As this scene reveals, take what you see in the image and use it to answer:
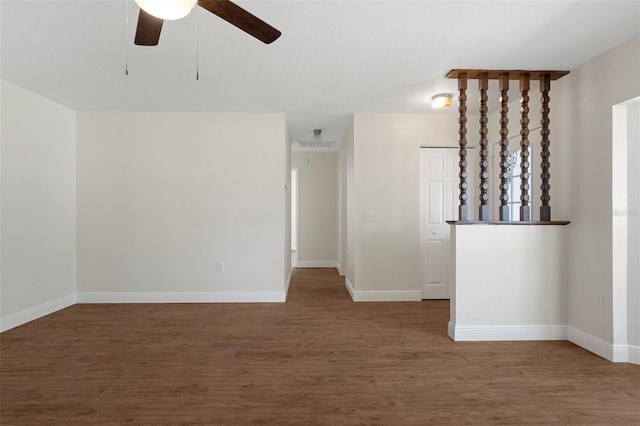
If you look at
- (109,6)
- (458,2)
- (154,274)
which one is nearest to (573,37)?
(458,2)

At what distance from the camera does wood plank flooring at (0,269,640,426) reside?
1.84 metres

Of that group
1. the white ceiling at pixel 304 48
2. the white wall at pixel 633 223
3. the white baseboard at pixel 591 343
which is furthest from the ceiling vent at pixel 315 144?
the white baseboard at pixel 591 343

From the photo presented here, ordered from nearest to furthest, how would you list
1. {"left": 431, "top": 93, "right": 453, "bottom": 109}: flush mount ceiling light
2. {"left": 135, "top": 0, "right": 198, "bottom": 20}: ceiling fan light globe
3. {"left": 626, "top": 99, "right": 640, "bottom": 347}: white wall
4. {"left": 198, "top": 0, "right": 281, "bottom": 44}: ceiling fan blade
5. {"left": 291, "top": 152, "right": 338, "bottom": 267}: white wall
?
{"left": 135, "top": 0, "right": 198, "bottom": 20}: ceiling fan light globe, {"left": 198, "top": 0, "right": 281, "bottom": 44}: ceiling fan blade, {"left": 626, "top": 99, "right": 640, "bottom": 347}: white wall, {"left": 431, "top": 93, "right": 453, "bottom": 109}: flush mount ceiling light, {"left": 291, "top": 152, "right": 338, "bottom": 267}: white wall

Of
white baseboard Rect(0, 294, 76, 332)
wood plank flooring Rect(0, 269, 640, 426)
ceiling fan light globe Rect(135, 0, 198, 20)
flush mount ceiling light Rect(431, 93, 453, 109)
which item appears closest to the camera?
ceiling fan light globe Rect(135, 0, 198, 20)

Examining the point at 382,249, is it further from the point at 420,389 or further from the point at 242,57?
the point at 242,57

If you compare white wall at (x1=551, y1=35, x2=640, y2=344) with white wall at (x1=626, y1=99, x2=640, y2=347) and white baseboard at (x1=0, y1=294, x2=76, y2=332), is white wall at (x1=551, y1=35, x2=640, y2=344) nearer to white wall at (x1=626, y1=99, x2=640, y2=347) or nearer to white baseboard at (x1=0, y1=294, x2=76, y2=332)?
white wall at (x1=626, y1=99, x2=640, y2=347)

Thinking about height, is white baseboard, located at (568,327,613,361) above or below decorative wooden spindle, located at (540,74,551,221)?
below

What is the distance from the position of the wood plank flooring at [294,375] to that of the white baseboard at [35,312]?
103 mm

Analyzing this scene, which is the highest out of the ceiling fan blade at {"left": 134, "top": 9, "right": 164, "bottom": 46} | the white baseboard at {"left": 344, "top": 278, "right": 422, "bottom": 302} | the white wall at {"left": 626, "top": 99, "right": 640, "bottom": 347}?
the ceiling fan blade at {"left": 134, "top": 9, "right": 164, "bottom": 46}

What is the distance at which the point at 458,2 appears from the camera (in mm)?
1994

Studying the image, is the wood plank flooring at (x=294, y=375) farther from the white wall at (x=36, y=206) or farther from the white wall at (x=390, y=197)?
the white wall at (x=390, y=197)

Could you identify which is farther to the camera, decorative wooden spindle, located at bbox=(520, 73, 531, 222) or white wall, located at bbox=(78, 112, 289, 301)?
white wall, located at bbox=(78, 112, 289, 301)

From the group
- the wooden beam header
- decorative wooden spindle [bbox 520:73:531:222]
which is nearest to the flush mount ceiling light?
the wooden beam header

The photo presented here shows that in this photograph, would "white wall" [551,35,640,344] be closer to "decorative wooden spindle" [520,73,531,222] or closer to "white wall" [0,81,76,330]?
"decorative wooden spindle" [520,73,531,222]
